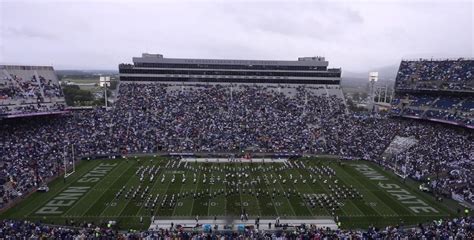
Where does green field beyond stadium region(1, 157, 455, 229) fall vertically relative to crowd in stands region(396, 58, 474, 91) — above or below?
below

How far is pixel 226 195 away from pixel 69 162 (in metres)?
22.1

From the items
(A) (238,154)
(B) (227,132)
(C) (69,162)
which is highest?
(B) (227,132)

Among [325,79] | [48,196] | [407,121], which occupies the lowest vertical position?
[48,196]

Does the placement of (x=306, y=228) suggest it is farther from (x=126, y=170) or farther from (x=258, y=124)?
(x=258, y=124)

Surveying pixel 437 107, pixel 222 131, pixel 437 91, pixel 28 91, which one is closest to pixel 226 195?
pixel 222 131

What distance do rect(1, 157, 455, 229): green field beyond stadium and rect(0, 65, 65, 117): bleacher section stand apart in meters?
15.9

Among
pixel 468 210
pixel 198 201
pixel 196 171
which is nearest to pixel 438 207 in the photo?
pixel 468 210

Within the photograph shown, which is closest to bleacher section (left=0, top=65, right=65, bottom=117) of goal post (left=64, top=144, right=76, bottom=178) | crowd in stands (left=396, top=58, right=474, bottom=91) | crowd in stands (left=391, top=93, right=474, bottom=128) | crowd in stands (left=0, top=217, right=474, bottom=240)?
goal post (left=64, top=144, right=76, bottom=178)

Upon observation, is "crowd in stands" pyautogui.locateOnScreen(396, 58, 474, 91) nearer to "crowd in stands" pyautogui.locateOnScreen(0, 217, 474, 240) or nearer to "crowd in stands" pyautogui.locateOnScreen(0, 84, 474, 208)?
"crowd in stands" pyautogui.locateOnScreen(0, 84, 474, 208)

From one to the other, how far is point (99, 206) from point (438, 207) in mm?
A: 29665

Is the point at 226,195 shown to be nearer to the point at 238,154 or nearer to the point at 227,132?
the point at 238,154

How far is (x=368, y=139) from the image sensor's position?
57.0 meters

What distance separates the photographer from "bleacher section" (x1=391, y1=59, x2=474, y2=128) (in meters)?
55.2

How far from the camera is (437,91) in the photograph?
200 feet
